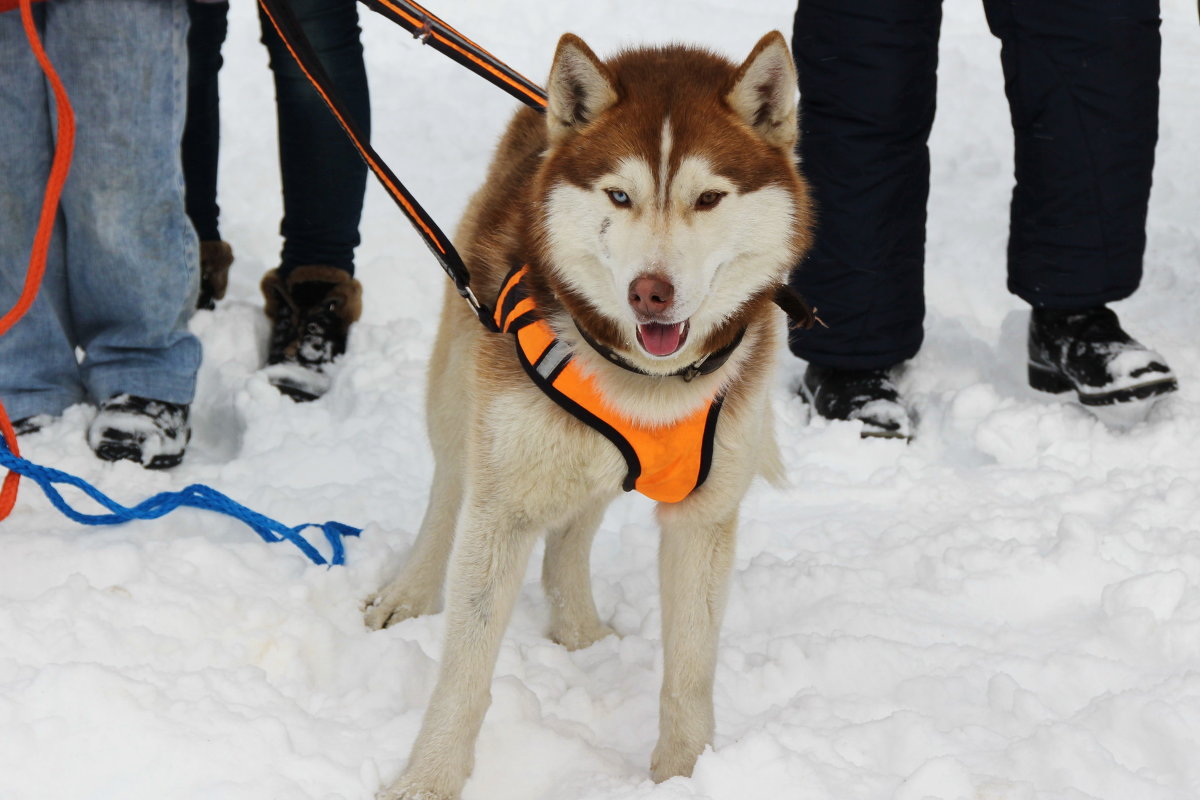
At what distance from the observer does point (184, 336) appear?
3.74 m

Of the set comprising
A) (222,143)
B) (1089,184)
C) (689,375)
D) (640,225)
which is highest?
(640,225)

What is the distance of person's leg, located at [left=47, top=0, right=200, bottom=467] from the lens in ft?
10.4

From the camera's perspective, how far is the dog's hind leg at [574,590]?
282 centimetres

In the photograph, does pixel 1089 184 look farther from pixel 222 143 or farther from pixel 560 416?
pixel 222 143

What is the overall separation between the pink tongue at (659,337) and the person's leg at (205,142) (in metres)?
2.81

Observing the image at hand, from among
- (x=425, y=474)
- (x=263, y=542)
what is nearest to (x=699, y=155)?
(x=263, y=542)

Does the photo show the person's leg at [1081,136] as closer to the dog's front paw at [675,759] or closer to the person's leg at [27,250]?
the dog's front paw at [675,759]

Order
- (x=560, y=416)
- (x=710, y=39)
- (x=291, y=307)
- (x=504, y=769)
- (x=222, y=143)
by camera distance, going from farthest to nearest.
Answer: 1. (x=710, y=39)
2. (x=222, y=143)
3. (x=291, y=307)
4. (x=504, y=769)
5. (x=560, y=416)

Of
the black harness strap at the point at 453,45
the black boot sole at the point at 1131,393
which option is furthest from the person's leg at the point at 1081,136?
the black harness strap at the point at 453,45

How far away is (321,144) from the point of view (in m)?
4.05

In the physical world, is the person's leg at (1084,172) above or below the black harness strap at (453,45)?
below

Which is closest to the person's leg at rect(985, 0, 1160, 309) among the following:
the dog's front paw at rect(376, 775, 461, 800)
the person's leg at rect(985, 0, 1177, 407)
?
the person's leg at rect(985, 0, 1177, 407)

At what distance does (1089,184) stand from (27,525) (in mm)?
3185

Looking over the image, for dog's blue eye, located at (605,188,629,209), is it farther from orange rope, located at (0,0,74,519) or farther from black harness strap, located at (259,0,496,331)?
orange rope, located at (0,0,74,519)
